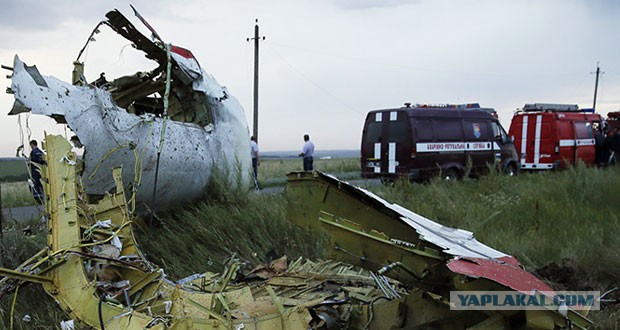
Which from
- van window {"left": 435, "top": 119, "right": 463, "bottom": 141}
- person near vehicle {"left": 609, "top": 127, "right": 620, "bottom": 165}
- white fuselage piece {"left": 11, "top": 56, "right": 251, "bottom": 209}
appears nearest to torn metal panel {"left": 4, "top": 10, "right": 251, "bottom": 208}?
white fuselage piece {"left": 11, "top": 56, "right": 251, "bottom": 209}

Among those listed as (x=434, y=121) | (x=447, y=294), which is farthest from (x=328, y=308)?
(x=434, y=121)

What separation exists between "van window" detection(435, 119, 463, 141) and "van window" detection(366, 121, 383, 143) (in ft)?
4.84

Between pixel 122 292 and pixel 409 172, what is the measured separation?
1042cm

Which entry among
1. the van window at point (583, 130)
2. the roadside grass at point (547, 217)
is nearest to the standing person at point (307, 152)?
the roadside grass at point (547, 217)

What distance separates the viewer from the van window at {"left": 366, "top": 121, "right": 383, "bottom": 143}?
13.6 m

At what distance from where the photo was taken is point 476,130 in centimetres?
1438

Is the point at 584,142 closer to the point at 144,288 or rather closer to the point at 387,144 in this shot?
the point at 387,144

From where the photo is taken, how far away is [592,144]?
57.0 ft

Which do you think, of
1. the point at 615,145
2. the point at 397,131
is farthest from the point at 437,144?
the point at 615,145

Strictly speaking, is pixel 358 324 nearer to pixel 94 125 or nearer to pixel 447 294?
pixel 447 294

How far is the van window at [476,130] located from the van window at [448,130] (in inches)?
10.8

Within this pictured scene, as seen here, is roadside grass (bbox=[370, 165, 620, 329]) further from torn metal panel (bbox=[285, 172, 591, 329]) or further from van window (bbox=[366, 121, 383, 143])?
van window (bbox=[366, 121, 383, 143])

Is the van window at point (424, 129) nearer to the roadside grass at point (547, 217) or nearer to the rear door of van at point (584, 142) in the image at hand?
the roadside grass at point (547, 217)

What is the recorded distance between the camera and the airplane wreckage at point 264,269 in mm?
2490
